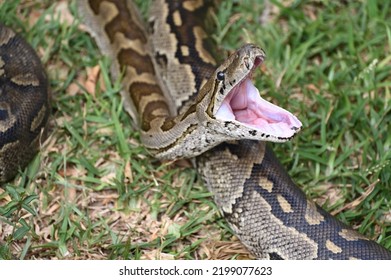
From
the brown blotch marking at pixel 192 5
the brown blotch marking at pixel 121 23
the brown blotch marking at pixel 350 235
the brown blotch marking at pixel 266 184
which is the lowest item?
the brown blotch marking at pixel 350 235

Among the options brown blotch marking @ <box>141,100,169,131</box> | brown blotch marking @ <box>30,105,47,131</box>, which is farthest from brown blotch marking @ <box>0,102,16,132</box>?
brown blotch marking @ <box>141,100,169,131</box>

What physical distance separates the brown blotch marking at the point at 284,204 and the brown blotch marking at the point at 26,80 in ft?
7.54

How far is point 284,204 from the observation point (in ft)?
15.6

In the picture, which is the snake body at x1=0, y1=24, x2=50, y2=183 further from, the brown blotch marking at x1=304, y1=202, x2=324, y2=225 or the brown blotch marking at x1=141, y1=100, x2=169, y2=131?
the brown blotch marking at x1=304, y1=202, x2=324, y2=225

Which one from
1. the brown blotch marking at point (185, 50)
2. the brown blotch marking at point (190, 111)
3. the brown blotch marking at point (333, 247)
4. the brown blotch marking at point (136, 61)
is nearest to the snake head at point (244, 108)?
the brown blotch marking at point (190, 111)

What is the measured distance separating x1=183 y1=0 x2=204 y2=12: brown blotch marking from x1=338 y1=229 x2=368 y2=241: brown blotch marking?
107 inches

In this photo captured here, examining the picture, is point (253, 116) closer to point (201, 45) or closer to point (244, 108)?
point (244, 108)

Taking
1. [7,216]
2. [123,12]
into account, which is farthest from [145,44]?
[7,216]

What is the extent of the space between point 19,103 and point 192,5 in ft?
6.61

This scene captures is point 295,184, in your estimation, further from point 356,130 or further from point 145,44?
point 145,44

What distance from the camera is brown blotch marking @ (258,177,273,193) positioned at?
4839 mm

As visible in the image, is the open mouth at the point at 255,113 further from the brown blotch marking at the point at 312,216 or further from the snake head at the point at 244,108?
the brown blotch marking at the point at 312,216

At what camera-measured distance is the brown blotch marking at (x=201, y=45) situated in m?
5.70
